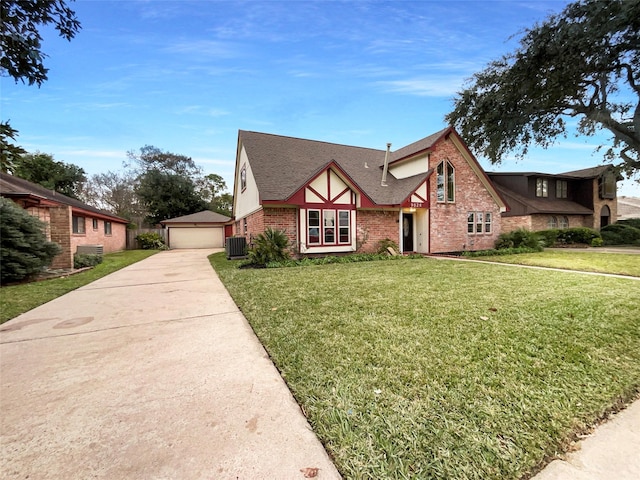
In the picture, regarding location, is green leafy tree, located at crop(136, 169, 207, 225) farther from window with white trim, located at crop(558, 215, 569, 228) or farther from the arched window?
the arched window

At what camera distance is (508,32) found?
6316mm

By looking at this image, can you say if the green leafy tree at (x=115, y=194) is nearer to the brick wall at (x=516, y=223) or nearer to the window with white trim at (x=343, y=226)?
the window with white trim at (x=343, y=226)

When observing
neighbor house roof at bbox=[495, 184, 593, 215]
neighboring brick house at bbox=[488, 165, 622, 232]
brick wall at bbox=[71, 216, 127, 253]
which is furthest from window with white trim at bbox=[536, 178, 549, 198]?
brick wall at bbox=[71, 216, 127, 253]

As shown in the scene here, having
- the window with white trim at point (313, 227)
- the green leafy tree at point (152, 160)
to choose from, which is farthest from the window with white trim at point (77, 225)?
the green leafy tree at point (152, 160)

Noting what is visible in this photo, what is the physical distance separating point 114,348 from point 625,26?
7946 millimetres

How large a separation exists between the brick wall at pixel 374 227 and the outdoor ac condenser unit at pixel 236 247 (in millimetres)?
5601

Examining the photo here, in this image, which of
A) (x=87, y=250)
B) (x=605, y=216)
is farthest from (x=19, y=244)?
(x=605, y=216)

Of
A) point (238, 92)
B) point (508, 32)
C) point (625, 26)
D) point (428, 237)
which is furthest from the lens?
point (428, 237)

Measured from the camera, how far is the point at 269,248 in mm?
10562

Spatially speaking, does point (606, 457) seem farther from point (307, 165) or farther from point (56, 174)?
point (56, 174)

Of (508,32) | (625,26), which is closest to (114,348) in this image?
(625,26)

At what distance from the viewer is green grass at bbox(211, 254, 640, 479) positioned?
5.37ft

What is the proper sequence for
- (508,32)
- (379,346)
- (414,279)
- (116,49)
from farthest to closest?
(116,49)
(414,279)
(508,32)
(379,346)

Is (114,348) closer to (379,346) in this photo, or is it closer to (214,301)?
(214,301)
